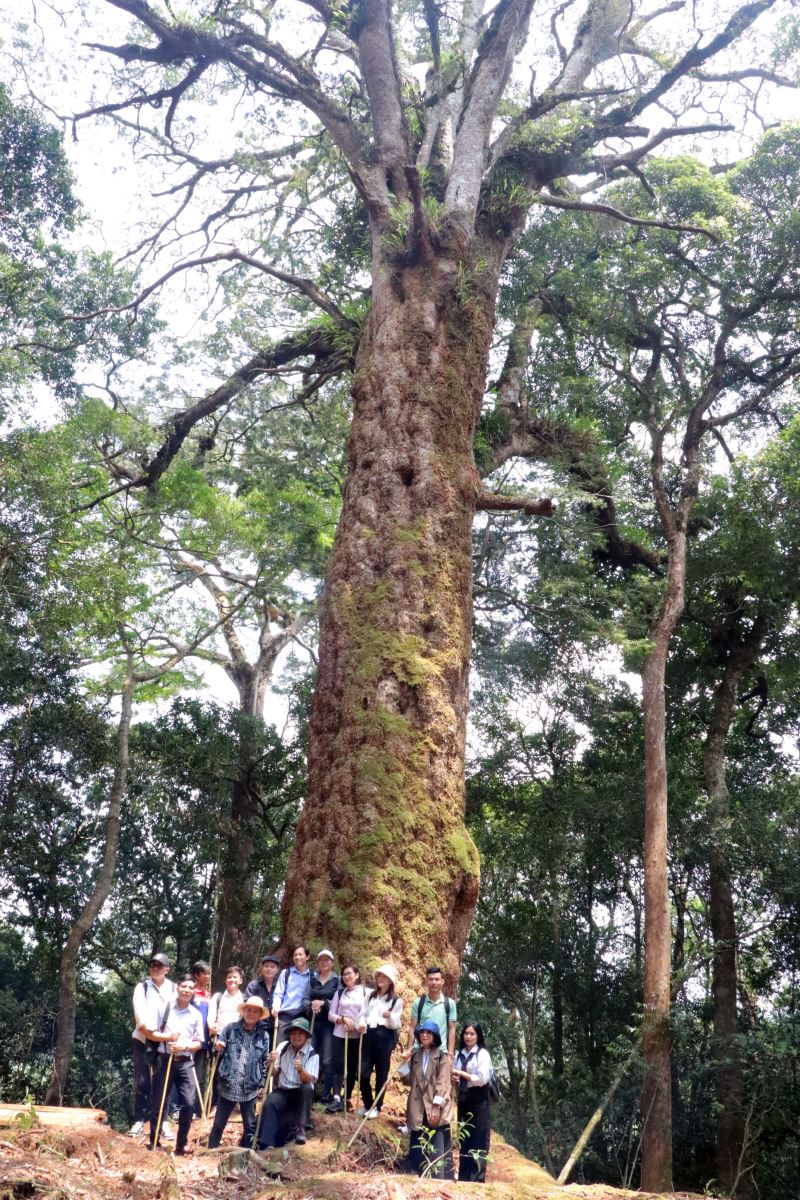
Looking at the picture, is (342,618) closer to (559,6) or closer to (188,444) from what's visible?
(188,444)

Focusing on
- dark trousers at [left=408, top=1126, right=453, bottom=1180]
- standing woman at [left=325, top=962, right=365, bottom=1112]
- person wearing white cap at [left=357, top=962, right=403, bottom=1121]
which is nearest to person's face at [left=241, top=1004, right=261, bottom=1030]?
standing woman at [left=325, top=962, right=365, bottom=1112]

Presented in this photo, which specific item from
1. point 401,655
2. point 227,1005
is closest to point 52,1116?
point 227,1005

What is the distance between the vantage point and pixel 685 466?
1470 cm

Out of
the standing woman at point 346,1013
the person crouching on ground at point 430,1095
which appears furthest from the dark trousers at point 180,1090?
the person crouching on ground at point 430,1095

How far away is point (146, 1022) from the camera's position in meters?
5.86

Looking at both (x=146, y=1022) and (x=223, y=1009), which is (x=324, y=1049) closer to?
(x=223, y=1009)

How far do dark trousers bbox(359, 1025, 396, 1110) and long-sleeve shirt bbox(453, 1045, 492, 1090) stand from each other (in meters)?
0.63

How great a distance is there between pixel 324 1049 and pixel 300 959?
622 millimetres

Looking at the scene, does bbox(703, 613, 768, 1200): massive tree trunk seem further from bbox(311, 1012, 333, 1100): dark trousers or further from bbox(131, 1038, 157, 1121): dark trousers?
bbox(131, 1038, 157, 1121): dark trousers

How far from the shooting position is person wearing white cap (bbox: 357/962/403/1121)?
5336 mm

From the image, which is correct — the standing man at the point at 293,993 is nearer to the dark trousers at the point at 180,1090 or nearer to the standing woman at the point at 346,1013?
the standing woman at the point at 346,1013

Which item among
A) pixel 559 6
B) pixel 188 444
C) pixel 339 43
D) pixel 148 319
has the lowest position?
pixel 188 444

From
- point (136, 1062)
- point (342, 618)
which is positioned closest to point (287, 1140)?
point (136, 1062)

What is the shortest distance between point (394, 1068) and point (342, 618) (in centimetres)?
284
